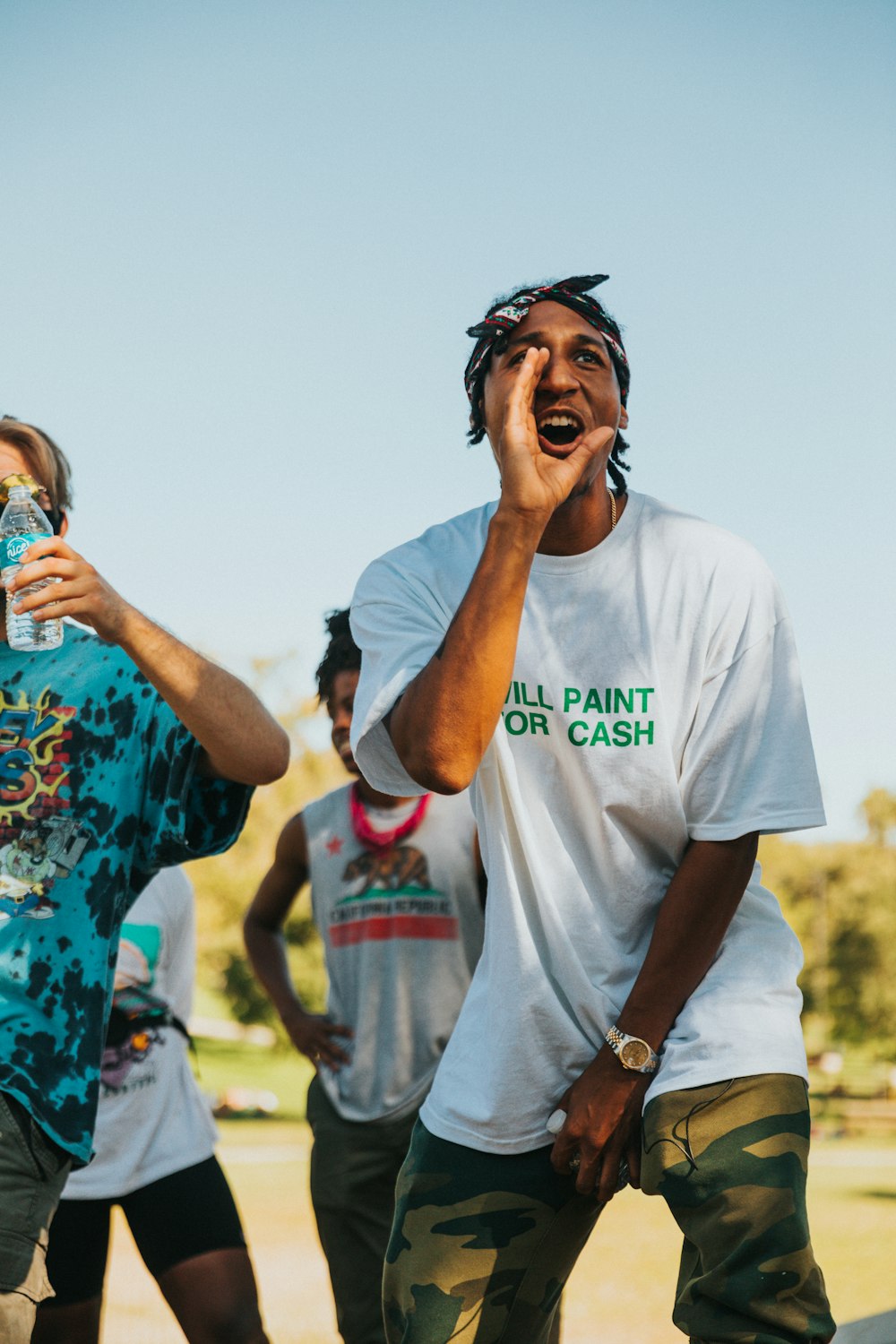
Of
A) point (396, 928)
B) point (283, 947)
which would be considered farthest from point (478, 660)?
point (283, 947)

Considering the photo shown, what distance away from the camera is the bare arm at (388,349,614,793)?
8.61ft

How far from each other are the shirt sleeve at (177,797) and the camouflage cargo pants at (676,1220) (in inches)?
31.2

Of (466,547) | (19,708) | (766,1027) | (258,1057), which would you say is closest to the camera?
(766,1027)

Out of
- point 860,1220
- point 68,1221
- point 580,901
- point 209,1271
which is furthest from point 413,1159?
point 860,1220

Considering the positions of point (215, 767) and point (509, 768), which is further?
point (215, 767)

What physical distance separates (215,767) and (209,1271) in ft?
6.28

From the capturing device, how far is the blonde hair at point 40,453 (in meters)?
3.53

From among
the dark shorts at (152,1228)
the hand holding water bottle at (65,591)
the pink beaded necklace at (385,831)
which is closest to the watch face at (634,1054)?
the hand holding water bottle at (65,591)

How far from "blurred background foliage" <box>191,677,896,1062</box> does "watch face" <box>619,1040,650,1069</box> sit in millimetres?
19705

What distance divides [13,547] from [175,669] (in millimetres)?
445

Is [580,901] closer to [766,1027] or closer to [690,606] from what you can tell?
[766,1027]

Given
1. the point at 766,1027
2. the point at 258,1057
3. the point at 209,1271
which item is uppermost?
the point at 766,1027

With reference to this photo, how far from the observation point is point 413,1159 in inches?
120

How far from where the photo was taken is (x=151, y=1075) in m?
5.09
